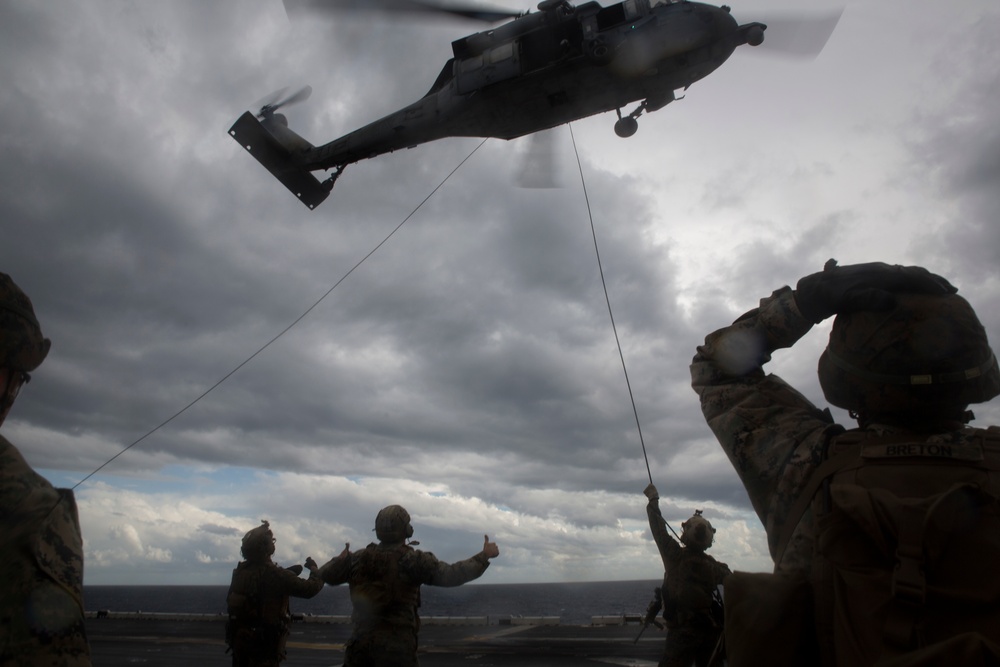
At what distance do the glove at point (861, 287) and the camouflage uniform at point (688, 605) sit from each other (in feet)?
18.0

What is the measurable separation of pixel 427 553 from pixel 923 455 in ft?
14.8

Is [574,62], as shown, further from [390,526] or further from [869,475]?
[869,475]

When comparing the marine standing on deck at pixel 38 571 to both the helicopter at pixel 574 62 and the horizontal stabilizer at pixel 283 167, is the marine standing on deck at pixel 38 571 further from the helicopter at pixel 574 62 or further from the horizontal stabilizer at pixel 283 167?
the horizontal stabilizer at pixel 283 167

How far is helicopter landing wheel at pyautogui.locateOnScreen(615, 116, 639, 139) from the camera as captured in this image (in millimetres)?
9156

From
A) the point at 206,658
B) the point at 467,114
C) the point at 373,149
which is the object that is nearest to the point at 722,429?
the point at 467,114

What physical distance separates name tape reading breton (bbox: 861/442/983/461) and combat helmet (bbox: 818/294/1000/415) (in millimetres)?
139

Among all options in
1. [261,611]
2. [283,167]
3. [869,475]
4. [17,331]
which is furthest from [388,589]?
[283,167]

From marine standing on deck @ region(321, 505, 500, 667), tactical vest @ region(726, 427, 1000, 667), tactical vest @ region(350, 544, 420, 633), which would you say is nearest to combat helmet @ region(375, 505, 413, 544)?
marine standing on deck @ region(321, 505, 500, 667)

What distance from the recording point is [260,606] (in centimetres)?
715

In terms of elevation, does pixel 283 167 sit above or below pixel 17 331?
above

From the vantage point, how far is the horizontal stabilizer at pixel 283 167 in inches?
468

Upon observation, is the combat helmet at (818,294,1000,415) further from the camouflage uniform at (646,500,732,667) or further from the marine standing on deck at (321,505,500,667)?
the camouflage uniform at (646,500,732,667)

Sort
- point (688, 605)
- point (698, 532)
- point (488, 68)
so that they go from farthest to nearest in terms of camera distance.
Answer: point (488, 68)
point (698, 532)
point (688, 605)

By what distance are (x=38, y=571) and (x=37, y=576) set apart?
0.01 m
